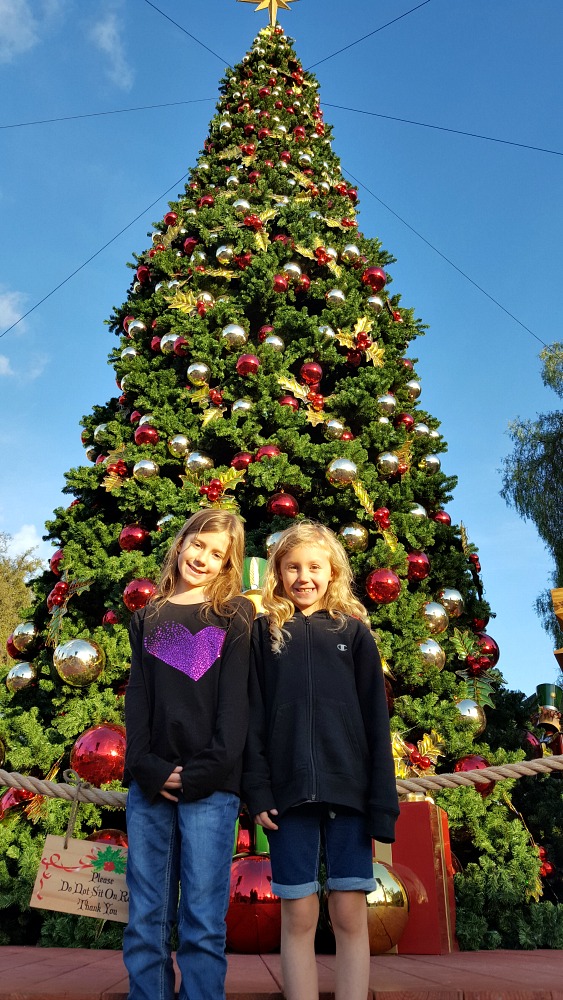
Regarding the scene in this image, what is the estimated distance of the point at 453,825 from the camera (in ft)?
10.7

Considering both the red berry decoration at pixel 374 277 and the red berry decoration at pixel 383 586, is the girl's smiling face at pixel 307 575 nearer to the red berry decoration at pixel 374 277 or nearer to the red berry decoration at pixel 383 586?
the red berry decoration at pixel 383 586

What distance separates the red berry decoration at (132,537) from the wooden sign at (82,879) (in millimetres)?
2291

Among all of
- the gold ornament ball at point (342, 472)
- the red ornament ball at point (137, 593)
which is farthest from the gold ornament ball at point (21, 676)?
the gold ornament ball at point (342, 472)

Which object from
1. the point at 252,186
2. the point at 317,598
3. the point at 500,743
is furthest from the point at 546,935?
the point at 252,186

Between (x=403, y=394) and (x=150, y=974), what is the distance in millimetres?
4612

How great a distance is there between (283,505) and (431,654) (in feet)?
4.11

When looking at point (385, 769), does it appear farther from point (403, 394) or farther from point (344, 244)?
point (344, 244)

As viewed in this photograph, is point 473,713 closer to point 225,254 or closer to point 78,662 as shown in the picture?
point 78,662

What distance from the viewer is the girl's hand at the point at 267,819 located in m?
1.68

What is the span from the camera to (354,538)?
4152 millimetres

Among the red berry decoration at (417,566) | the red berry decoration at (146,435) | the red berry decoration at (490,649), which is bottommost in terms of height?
the red berry decoration at (490,649)

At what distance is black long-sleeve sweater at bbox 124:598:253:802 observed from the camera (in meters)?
1.66

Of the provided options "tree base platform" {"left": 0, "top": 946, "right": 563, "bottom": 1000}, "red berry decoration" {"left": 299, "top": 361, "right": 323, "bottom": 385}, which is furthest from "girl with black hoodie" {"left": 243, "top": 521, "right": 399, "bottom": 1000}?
"red berry decoration" {"left": 299, "top": 361, "right": 323, "bottom": 385}

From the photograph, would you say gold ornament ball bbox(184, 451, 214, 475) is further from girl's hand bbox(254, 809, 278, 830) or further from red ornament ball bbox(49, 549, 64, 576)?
girl's hand bbox(254, 809, 278, 830)
